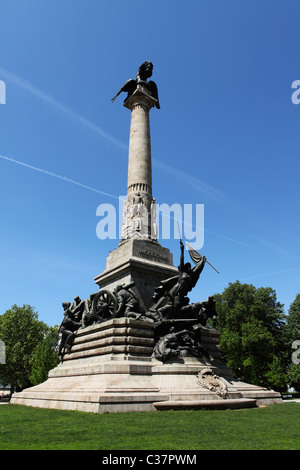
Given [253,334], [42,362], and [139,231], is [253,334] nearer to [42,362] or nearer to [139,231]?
[139,231]

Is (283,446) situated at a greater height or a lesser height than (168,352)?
lesser

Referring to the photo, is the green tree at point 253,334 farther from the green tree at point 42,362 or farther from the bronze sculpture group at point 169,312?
the bronze sculpture group at point 169,312

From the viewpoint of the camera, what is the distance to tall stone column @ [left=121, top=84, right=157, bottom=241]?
21781 millimetres

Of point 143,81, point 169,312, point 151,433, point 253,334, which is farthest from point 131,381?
point 253,334

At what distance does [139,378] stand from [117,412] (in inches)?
99.0

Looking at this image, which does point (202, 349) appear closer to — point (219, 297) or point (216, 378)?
point (216, 378)

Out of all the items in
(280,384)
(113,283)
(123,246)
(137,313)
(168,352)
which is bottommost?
(280,384)

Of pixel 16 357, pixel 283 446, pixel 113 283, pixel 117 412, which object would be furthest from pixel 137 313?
pixel 16 357

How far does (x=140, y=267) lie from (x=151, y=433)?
39.3 ft

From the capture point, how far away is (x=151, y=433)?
22.4 ft

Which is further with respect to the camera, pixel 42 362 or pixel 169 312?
pixel 42 362

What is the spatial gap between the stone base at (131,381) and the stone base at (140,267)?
11.1ft

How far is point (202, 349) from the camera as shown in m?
14.7

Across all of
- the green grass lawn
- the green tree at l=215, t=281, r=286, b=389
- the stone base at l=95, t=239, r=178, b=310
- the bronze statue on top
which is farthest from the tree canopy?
the green grass lawn
